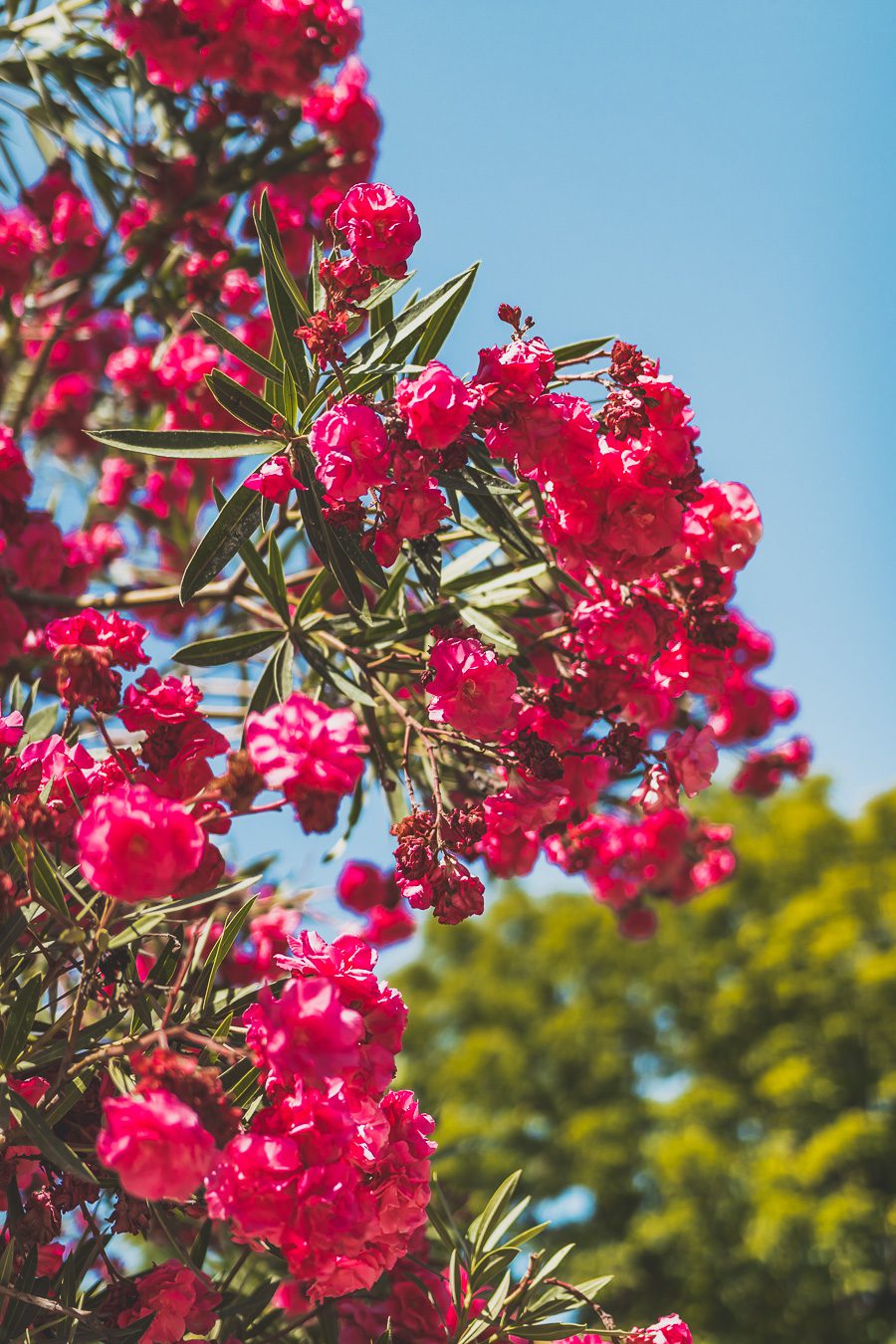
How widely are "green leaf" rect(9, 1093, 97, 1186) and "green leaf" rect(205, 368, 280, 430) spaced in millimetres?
1078

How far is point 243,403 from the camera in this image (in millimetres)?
1926

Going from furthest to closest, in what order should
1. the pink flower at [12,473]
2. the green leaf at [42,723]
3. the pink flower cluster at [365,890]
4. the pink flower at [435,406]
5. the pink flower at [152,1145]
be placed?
the pink flower cluster at [365,890] → the pink flower at [12,473] → the green leaf at [42,723] → the pink flower at [435,406] → the pink flower at [152,1145]

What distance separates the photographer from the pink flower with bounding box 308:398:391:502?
67.0 inches

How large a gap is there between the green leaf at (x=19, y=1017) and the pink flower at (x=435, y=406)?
0.95 m

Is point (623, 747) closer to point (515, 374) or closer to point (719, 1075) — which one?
point (515, 374)

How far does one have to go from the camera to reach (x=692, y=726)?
211 cm

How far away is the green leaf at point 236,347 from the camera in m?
1.84

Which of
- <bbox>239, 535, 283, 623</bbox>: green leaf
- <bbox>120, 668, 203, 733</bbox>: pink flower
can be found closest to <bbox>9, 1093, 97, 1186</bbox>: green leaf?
<bbox>120, 668, 203, 733</bbox>: pink flower

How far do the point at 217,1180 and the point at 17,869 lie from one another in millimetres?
565

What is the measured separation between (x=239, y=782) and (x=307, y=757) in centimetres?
9

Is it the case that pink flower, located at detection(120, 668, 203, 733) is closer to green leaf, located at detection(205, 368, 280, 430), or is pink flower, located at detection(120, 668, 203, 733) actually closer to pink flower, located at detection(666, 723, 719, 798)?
green leaf, located at detection(205, 368, 280, 430)

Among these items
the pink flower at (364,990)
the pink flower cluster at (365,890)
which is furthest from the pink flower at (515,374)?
the pink flower cluster at (365,890)

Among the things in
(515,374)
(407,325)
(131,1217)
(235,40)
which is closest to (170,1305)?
(131,1217)

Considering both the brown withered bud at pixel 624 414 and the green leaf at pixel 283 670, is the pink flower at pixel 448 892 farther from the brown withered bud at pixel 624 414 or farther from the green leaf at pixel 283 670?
the brown withered bud at pixel 624 414
